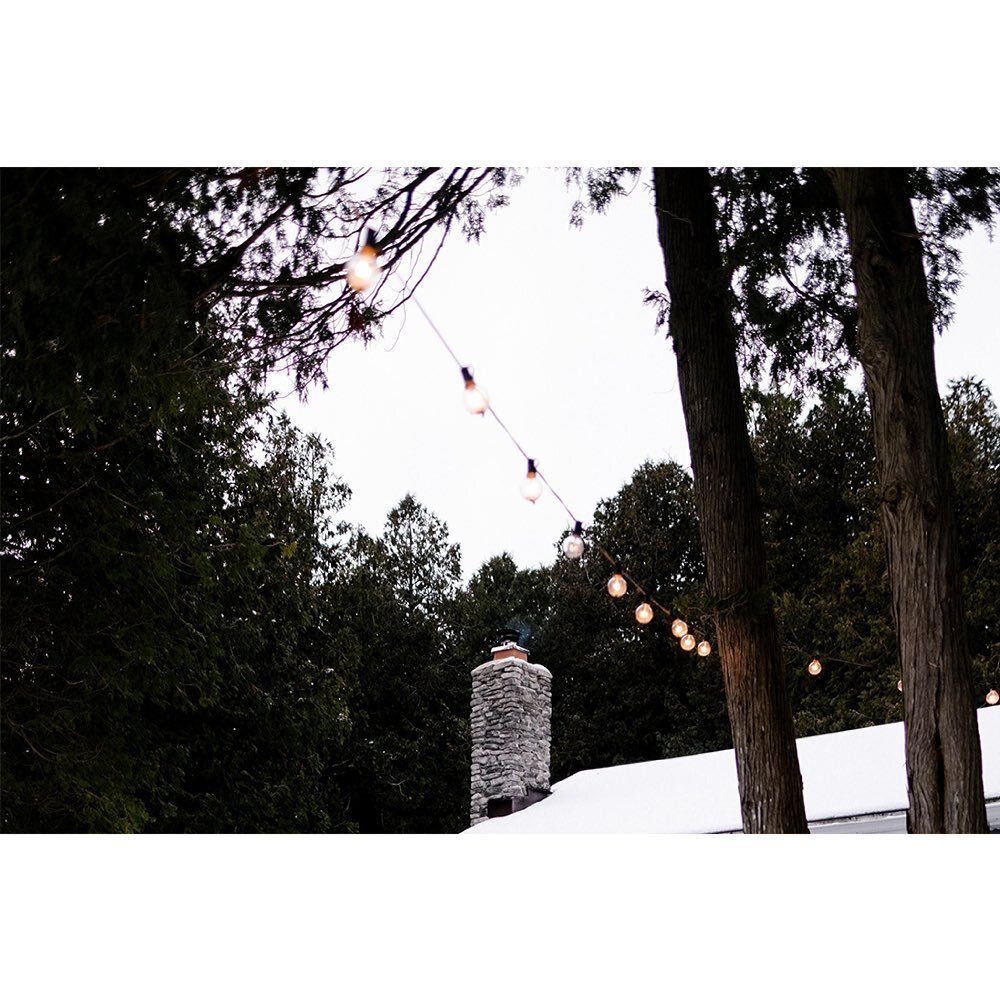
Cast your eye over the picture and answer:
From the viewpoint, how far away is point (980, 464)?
849 cm

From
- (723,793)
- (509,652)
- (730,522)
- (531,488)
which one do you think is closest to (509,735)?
(509,652)

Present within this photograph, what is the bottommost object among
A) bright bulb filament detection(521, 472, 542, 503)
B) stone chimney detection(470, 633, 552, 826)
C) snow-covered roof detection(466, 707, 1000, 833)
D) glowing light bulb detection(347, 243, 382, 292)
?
snow-covered roof detection(466, 707, 1000, 833)

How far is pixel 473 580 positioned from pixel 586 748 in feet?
6.81

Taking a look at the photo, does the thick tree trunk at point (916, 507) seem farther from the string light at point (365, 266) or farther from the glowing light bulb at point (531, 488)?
the glowing light bulb at point (531, 488)

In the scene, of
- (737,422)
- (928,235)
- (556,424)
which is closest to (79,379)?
(737,422)

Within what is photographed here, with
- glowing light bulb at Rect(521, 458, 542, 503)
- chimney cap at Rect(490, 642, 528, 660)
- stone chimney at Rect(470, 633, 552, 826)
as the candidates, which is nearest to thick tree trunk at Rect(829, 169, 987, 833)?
glowing light bulb at Rect(521, 458, 542, 503)

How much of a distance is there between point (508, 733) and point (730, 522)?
423cm

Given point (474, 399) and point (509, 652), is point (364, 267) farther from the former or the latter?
point (509, 652)

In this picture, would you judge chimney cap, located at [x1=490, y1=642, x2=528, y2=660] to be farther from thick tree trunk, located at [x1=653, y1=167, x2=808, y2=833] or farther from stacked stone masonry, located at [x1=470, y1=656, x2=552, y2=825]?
thick tree trunk, located at [x1=653, y1=167, x2=808, y2=833]

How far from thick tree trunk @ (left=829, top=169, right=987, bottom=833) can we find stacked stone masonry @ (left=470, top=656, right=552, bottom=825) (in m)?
4.60

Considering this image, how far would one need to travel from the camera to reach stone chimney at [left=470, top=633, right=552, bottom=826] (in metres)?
6.49

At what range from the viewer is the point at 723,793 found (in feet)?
16.8

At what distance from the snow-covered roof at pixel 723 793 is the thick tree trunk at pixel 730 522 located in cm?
162
